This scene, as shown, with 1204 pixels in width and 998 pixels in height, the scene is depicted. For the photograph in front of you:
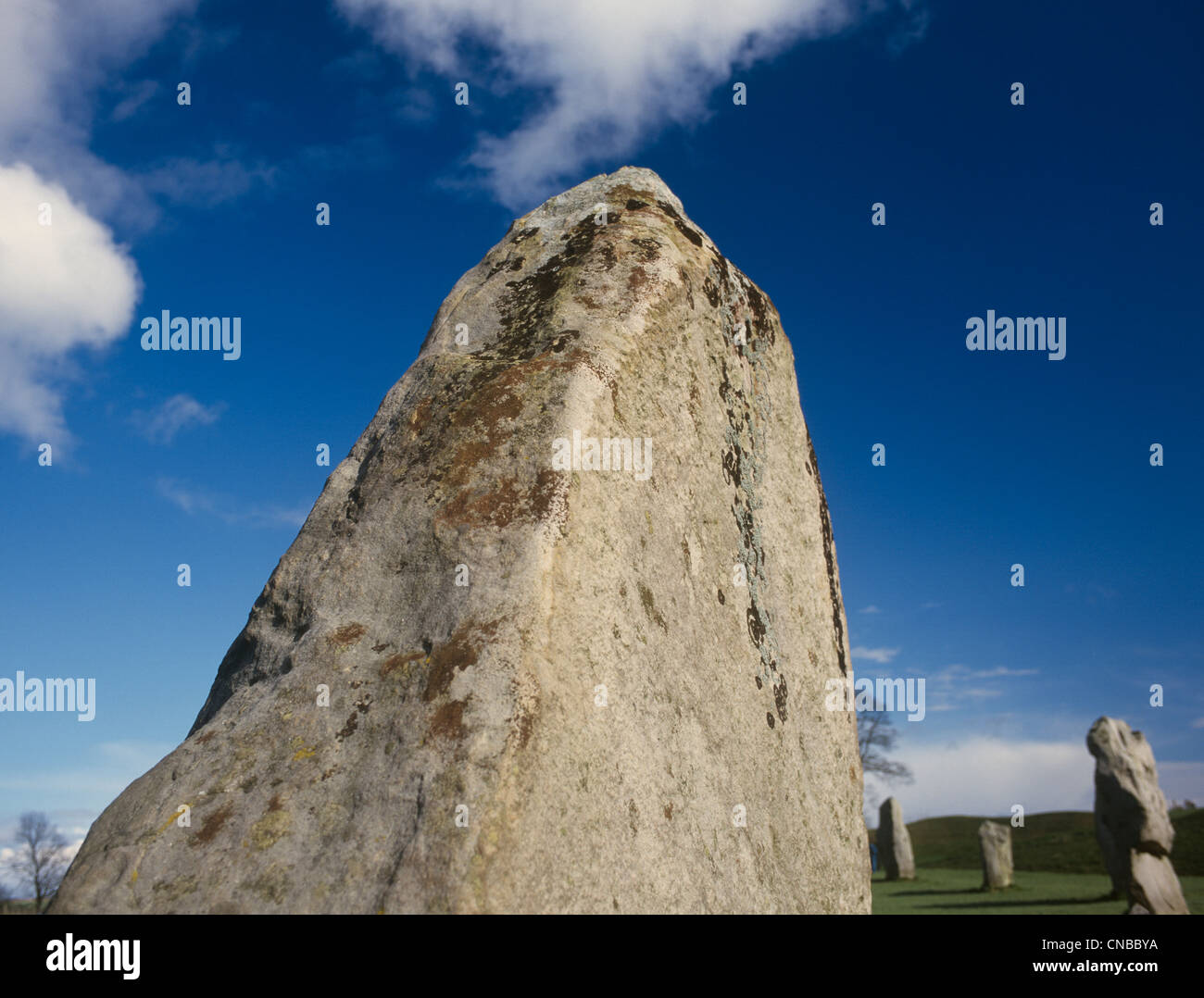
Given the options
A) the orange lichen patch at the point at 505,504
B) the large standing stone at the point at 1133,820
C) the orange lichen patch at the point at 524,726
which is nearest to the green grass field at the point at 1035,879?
the large standing stone at the point at 1133,820

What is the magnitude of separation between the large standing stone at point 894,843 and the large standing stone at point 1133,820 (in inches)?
433

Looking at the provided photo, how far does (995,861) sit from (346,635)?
879 inches

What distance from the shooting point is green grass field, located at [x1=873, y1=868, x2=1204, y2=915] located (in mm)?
16828

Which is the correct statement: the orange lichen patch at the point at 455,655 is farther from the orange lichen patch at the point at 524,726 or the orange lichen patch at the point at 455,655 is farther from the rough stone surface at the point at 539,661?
the orange lichen patch at the point at 524,726

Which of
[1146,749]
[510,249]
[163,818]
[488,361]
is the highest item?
[510,249]

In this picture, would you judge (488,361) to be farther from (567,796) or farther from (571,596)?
(567,796)

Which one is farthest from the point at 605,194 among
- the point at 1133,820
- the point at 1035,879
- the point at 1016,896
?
the point at 1035,879

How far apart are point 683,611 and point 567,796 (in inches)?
70.2

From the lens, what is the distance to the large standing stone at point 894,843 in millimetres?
27891

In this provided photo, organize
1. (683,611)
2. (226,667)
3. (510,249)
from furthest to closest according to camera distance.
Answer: (510,249), (226,667), (683,611)

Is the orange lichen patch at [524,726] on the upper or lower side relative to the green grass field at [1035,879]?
upper
